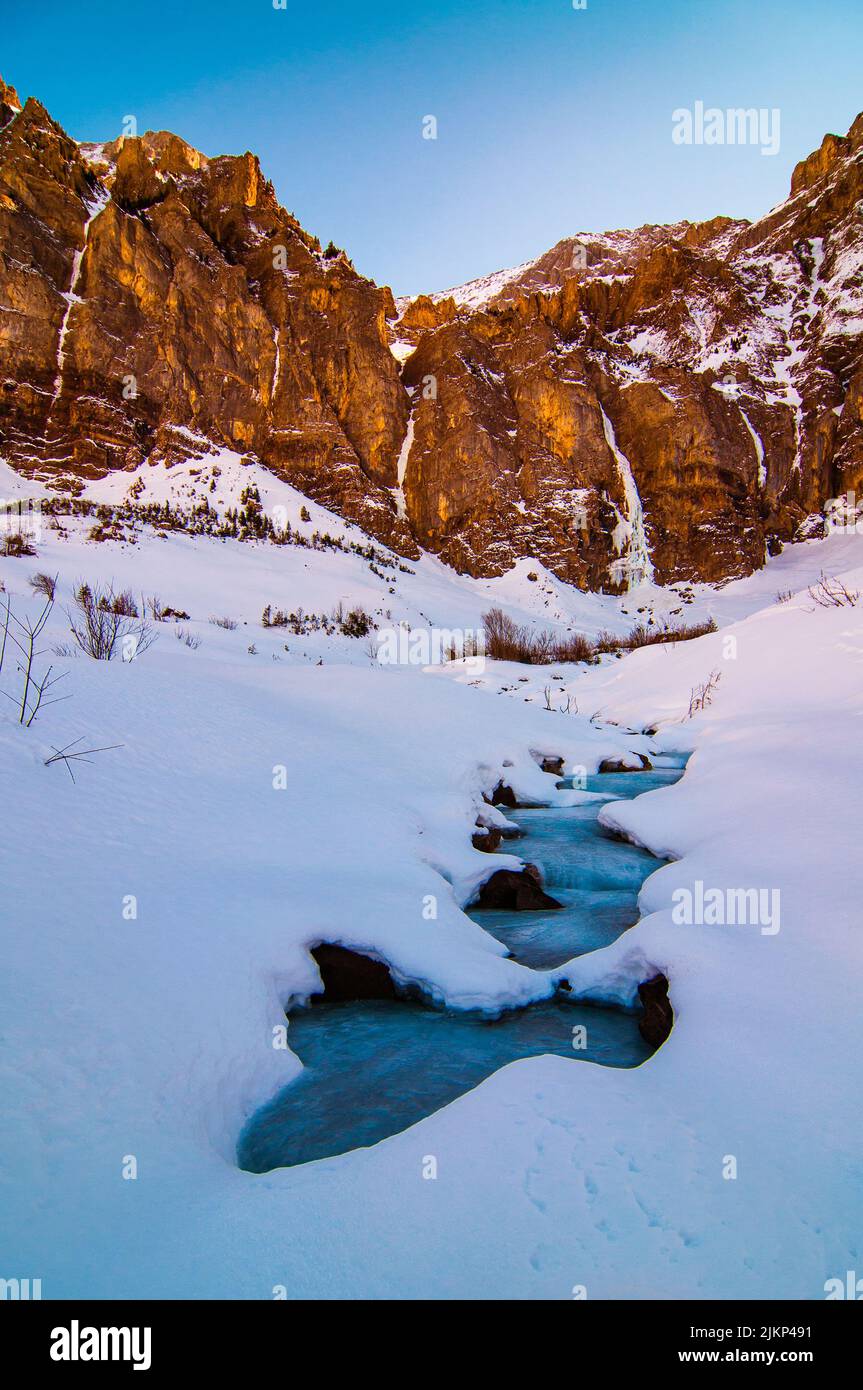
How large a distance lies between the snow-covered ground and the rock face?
3576 centimetres

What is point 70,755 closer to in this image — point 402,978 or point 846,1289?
point 402,978

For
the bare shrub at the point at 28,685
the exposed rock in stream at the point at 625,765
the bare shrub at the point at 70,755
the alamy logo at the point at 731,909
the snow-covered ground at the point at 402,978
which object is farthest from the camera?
the exposed rock in stream at the point at 625,765

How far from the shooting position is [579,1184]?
5.88 feet

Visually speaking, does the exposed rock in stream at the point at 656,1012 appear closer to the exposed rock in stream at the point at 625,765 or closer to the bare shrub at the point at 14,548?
the exposed rock in stream at the point at 625,765

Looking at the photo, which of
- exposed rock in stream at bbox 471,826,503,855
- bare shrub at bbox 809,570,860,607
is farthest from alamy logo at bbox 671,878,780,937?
bare shrub at bbox 809,570,860,607

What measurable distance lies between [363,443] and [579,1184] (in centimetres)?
4813

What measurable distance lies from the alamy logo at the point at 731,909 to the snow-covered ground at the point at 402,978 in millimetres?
59

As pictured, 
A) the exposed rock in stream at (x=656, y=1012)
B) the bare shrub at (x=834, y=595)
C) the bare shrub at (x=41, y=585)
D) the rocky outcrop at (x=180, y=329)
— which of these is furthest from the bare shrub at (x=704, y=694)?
the rocky outcrop at (x=180, y=329)
